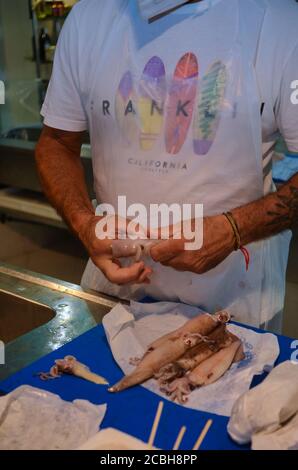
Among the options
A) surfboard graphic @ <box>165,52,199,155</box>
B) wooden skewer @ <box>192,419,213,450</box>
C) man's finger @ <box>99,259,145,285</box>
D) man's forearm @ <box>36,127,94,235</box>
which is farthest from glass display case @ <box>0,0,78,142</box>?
wooden skewer @ <box>192,419,213,450</box>

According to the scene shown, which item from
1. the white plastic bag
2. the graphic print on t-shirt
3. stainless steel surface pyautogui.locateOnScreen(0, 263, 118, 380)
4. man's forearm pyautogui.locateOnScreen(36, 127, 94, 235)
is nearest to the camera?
the white plastic bag

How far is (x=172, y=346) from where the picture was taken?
46.6 inches

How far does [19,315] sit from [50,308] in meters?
0.15

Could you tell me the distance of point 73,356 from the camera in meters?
1.20

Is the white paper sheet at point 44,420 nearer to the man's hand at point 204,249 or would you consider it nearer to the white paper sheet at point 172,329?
the white paper sheet at point 172,329

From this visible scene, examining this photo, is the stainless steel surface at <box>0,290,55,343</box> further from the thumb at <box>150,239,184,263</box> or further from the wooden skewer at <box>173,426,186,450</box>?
the wooden skewer at <box>173,426,186,450</box>

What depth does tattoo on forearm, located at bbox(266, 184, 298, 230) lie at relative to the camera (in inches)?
53.5

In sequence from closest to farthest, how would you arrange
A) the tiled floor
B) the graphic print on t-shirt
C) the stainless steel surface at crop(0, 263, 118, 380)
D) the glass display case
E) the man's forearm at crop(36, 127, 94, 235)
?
1. the stainless steel surface at crop(0, 263, 118, 380)
2. the graphic print on t-shirt
3. the man's forearm at crop(36, 127, 94, 235)
4. the tiled floor
5. the glass display case

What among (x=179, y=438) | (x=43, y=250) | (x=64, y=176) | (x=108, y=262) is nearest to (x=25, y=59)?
(x=43, y=250)

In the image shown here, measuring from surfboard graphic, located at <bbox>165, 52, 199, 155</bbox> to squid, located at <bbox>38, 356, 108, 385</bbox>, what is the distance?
56 cm

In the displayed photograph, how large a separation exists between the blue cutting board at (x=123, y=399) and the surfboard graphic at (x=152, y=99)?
0.53 metres

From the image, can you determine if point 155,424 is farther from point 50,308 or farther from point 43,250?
point 43,250

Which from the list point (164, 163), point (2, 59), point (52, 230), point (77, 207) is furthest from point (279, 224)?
point (2, 59)

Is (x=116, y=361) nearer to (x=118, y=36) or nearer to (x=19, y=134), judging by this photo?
(x=118, y=36)
